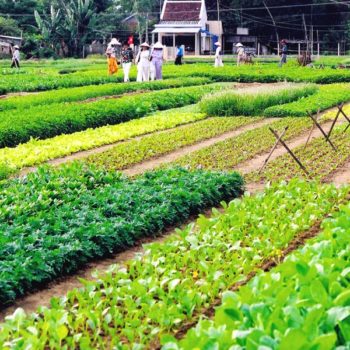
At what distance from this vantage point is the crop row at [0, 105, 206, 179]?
12969 mm

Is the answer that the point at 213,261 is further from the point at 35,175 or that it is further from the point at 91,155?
the point at 91,155

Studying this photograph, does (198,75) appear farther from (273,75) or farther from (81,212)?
(81,212)

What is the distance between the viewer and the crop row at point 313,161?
11.7 metres

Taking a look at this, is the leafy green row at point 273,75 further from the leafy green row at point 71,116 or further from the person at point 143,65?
the leafy green row at point 71,116

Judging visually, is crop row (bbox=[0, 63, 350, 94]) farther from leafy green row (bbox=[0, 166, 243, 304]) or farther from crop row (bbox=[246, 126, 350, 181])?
leafy green row (bbox=[0, 166, 243, 304])

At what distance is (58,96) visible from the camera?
76.0 feet

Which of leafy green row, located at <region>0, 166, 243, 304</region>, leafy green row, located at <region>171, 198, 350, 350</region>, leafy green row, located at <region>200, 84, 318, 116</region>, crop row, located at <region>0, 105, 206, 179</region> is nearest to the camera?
leafy green row, located at <region>171, 198, 350, 350</region>

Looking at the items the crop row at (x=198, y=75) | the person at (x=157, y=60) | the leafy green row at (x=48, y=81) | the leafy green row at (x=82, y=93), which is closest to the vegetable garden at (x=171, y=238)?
the leafy green row at (x=82, y=93)

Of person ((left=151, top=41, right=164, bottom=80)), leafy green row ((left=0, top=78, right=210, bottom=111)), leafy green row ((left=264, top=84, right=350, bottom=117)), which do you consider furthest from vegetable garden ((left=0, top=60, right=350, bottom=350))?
person ((left=151, top=41, right=164, bottom=80))

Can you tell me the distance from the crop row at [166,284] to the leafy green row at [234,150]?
3533 mm

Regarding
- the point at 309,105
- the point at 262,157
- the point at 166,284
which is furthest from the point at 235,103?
the point at 166,284

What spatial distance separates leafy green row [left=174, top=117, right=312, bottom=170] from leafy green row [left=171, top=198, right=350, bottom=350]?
7.03 metres

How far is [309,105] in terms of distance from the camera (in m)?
20.8

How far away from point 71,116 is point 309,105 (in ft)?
22.7
